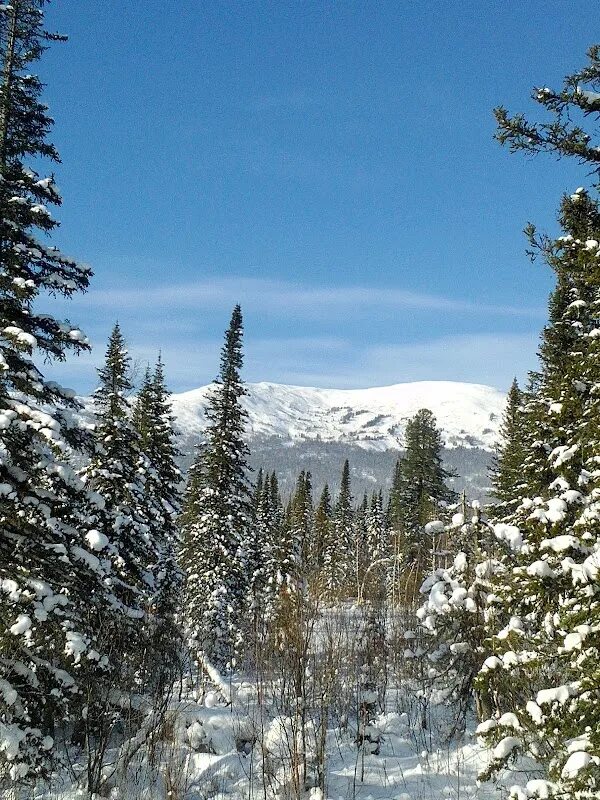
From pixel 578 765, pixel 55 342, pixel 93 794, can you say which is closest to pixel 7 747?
pixel 93 794

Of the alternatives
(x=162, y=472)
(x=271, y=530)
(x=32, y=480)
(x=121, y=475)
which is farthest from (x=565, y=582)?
(x=271, y=530)

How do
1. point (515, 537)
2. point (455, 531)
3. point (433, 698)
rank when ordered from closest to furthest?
point (515, 537) → point (455, 531) → point (433, 698)

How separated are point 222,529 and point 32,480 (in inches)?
783

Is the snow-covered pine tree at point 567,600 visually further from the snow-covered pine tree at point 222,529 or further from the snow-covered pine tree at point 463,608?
the snow-covered pine tree at point 222,529

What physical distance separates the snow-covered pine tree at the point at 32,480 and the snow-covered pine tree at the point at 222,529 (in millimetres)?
17687

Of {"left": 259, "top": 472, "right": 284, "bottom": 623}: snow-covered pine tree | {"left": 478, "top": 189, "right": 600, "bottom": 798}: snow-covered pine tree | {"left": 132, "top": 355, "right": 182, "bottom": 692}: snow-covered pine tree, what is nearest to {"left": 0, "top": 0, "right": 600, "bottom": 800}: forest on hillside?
{"left": 478, "top": 189, "right": 600, "bottom": 798}: snow-covered pine tree

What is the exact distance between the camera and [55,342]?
10.6 m

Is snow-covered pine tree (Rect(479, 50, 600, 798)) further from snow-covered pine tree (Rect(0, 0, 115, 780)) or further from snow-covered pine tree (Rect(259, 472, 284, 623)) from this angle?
snow-covered pine tree (Rect(259, 472, 284, 623))

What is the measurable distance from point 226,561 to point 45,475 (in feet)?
66.2

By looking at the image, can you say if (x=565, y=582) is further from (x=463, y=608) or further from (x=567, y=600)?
(x=463, y=608)

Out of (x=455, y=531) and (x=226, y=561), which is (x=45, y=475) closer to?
(x=455, y=531)

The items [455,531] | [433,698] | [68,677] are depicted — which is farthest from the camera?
[433,698]

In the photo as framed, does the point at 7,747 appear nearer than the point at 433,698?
Yes

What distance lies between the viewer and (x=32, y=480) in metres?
9.98
